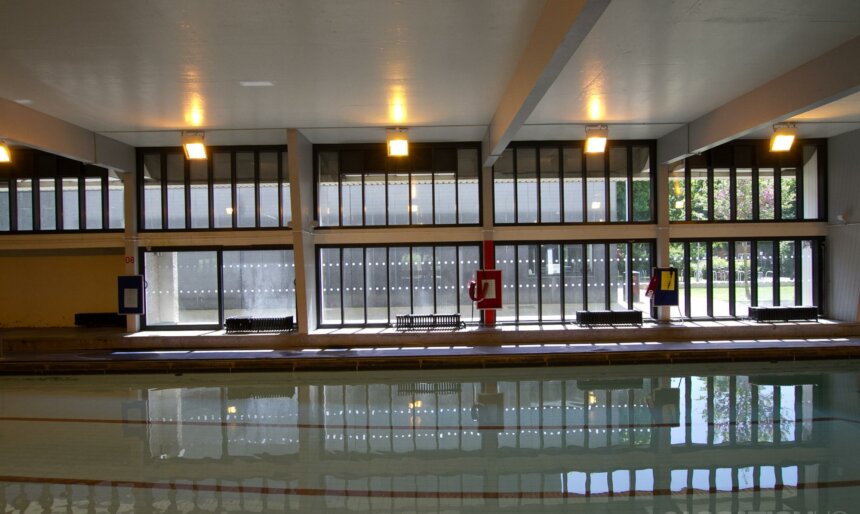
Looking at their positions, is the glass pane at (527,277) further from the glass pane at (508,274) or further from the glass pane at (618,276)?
the glass pane at (618,276)

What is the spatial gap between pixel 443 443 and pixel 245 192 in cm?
965

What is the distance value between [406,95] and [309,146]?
462 centimetres

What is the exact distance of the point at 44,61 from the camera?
7.24 m

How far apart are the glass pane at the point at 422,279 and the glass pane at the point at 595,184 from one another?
14.1 ft

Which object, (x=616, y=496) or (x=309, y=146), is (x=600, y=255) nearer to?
(x=309, y=146)

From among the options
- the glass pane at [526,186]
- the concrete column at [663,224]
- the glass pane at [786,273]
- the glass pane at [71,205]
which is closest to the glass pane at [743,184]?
the glass pane at [786,273]

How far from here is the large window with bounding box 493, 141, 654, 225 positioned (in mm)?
13625

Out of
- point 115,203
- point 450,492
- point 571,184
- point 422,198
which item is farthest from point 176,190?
point 450,492

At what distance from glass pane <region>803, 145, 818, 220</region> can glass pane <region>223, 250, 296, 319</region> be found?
13336mm

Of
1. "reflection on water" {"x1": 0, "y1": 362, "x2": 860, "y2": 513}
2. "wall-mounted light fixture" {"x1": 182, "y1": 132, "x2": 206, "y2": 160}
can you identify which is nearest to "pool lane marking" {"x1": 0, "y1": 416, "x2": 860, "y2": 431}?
"reflection on water" {"x1": 0, "y1": 362, "x2": 860, "y2": 513}

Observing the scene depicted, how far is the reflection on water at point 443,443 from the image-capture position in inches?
189

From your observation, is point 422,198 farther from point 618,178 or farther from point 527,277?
point 618,178

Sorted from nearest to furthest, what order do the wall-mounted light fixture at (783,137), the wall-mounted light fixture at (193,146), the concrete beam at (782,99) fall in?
A: the concrete beam at (782,99) < the wall-mounted light fixture at (783,137) < the wall-mounted light fixture at (193,146)

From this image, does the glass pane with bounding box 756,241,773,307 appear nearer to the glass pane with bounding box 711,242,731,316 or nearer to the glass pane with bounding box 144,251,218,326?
the glass pane with bounding box 711,242,731,316
